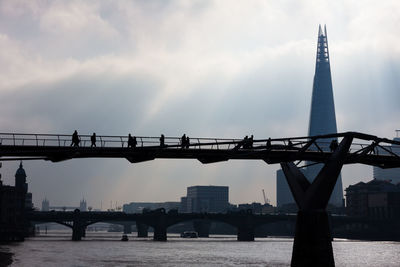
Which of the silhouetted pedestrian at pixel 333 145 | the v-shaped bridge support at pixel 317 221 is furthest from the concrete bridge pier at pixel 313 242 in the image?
the silhouetted pedestrian at pixel 333 145

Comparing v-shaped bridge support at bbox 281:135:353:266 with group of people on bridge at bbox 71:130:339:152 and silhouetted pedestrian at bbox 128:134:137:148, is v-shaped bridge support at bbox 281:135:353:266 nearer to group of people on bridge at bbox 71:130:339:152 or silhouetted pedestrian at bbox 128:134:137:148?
group of people on bridge at bbox 71:130:339:152

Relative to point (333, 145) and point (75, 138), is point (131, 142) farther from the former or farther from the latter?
point (333, 145)

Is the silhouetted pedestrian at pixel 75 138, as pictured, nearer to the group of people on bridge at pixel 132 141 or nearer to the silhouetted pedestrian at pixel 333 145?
the group of people on bridge at pixel 132 141

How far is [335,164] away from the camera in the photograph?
6569 centimetres

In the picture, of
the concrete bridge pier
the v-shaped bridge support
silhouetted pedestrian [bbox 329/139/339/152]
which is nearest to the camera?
the concrete bridge pier

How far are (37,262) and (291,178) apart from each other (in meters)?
52.1

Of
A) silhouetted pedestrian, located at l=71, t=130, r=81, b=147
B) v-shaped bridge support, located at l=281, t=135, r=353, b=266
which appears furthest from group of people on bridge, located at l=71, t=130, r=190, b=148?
v-shaped bridge support, located at l=281, t=135, r=353, b=266

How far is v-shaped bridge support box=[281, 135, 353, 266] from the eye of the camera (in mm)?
64500

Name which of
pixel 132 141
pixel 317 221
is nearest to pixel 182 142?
pixel 132 141

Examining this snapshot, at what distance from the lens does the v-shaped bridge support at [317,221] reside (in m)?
64.5

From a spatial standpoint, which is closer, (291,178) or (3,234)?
(291,178)

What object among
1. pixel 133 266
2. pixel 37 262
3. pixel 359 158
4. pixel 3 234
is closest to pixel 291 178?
pixel 359 158

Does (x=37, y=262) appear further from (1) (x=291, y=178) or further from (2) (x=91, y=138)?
(1) (x=291, y=178)

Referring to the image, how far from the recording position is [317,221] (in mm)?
65125
